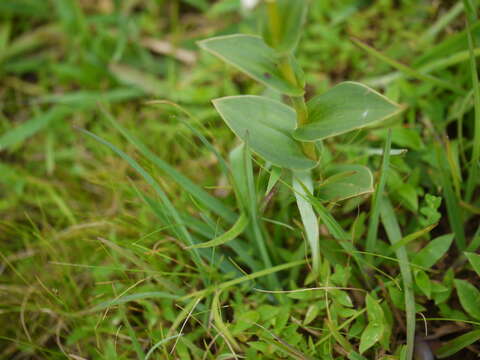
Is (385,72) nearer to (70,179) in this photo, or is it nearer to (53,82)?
(70,179)

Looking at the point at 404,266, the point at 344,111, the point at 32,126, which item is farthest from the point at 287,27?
the point at 32,126

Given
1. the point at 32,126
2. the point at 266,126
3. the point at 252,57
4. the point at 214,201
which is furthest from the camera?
the point at 32,126

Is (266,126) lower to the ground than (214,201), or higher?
higher

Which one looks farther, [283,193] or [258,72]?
[283,193]

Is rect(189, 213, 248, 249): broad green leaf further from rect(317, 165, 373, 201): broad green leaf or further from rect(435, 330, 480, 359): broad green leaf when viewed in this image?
rect(435, 330, 480, 359): broad green leaf

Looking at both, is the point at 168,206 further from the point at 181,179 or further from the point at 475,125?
the point at 475,125

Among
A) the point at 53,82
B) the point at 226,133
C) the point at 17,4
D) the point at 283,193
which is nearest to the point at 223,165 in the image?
the point at 283,193

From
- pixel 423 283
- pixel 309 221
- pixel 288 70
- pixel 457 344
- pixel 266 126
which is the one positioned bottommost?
pixel 457 344
